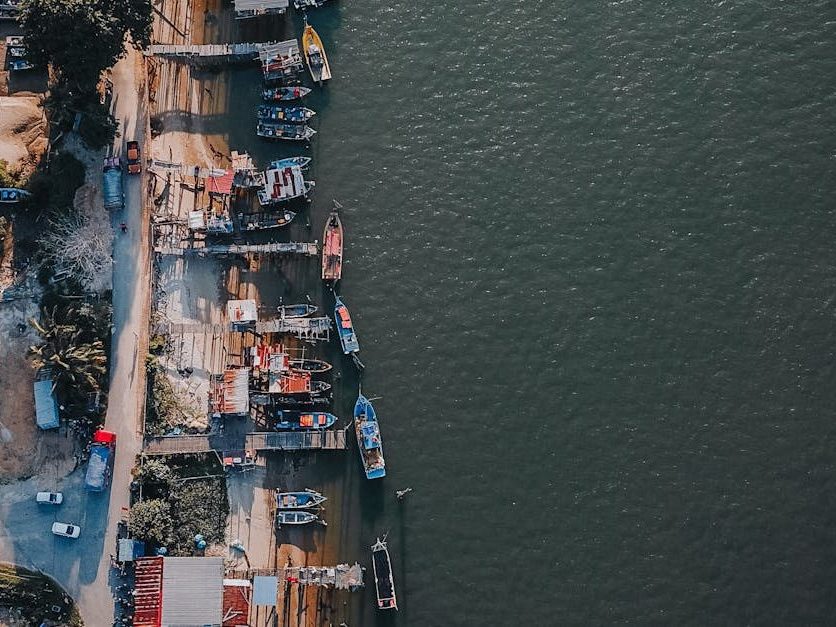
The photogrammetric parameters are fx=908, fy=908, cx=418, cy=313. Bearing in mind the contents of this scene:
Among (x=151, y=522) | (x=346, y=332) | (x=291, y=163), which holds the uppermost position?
(x=291, y=163)

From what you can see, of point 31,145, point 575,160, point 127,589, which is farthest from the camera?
point 575,160

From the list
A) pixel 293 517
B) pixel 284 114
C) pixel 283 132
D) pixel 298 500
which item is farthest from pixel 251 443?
pixel 284 114

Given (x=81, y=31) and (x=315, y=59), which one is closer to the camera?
(x=81, y=31)

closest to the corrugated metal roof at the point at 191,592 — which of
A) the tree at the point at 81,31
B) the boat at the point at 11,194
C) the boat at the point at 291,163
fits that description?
the boat at the point at 11,194

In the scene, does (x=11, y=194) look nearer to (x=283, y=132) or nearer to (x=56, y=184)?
(x=56, y=184)

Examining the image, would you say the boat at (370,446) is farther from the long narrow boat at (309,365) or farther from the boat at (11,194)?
the boat at (11,194)

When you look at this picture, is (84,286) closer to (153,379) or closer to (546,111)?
(153,379)

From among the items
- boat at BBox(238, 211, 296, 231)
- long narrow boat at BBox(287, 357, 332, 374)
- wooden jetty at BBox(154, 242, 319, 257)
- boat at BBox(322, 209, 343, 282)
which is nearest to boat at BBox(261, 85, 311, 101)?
boat at BBox(238, 211, 296, 231)

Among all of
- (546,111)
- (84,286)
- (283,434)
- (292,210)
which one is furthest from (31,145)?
(546,111)
